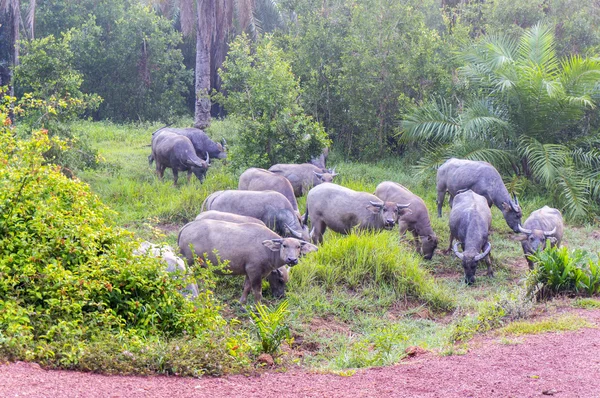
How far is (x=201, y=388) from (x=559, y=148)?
13042 millimetres

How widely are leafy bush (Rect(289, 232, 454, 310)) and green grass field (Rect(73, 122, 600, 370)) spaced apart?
1 centimetres

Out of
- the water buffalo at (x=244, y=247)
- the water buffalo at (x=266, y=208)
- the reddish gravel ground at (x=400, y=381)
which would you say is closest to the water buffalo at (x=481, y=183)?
the water buffalo at (x=266, y=208)

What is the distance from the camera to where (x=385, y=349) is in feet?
22.2

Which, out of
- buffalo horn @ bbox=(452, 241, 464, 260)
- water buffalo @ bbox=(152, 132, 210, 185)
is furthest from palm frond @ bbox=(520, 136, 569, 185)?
water buffalo @ bbox=(152, 132, 210, 185)

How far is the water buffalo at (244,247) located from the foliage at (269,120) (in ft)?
22.5

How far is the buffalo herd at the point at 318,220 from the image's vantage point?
927 cm

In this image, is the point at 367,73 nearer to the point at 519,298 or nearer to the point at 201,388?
the point at 519,298

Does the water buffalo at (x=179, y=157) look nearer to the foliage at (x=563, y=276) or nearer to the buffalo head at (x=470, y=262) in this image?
the buffalo head at (x=470, y=262)

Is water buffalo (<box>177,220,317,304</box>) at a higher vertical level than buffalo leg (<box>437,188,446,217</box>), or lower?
higher

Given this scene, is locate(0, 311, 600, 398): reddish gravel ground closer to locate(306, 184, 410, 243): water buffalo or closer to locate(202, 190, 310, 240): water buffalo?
locate(202, 190, 310, 240): water buffalo

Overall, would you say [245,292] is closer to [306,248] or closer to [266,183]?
[306,248]

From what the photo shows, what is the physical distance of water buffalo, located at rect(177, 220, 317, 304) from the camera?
918cm

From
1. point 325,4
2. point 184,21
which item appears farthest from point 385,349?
point 184,21

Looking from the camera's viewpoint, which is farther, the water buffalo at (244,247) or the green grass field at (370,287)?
the water buffalo at (244,247)
